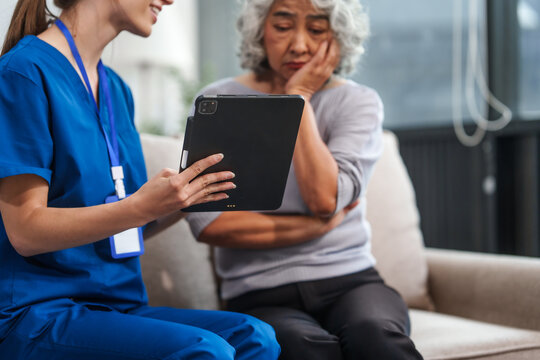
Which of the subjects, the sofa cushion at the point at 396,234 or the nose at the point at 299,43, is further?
the sofa cushion at the point at 396,234

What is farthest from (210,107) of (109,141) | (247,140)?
(109,141)

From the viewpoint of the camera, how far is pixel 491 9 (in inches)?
106

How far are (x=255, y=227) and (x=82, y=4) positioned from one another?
565 mm

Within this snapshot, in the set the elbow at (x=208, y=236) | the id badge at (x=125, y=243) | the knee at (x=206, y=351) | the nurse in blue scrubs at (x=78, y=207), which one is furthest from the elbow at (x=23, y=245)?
the elbow at (x=208, y=236)

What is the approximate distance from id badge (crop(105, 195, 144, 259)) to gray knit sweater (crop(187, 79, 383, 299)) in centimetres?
27

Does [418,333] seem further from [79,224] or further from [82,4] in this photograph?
[82,4]

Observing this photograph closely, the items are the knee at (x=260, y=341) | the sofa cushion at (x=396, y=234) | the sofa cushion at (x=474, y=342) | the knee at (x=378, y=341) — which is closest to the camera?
the knee at (x=260, y=341)

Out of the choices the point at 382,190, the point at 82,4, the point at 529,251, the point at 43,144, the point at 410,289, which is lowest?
the point at 529,251

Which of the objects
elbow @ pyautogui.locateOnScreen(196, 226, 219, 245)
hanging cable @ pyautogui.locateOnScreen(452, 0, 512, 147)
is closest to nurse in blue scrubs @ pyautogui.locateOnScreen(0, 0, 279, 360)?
elbow @ pyautogui.locateOnScreen(196, 226, 219, 245)

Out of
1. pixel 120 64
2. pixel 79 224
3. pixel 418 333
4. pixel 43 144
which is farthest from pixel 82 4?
pixel 120 64

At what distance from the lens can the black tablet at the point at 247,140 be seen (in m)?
0.91

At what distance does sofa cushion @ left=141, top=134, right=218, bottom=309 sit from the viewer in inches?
58.3

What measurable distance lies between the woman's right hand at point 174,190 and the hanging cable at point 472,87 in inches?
80.0

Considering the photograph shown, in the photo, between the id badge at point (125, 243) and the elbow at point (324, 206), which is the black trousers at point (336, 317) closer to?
the elbow at point (324, 206)
